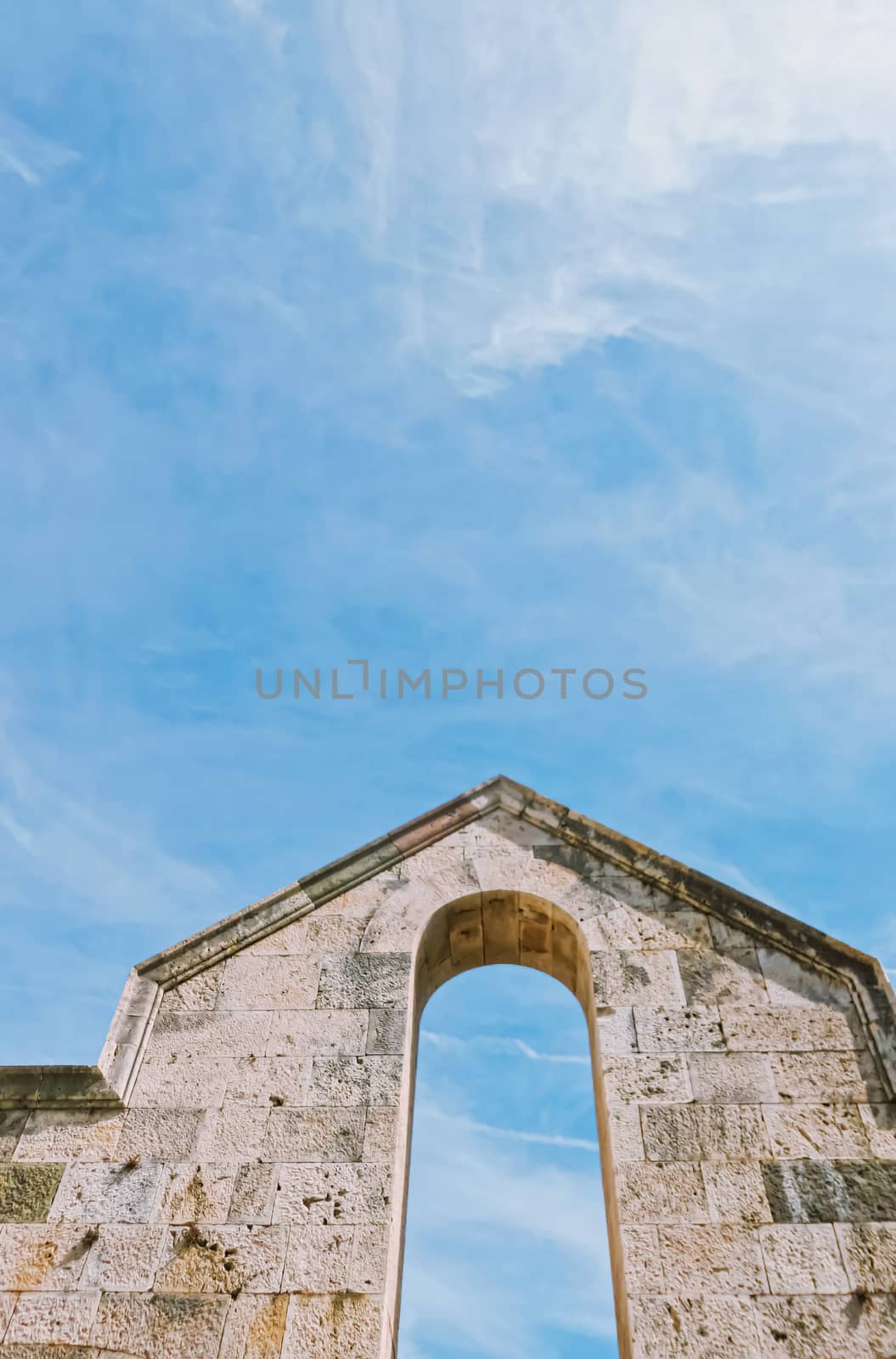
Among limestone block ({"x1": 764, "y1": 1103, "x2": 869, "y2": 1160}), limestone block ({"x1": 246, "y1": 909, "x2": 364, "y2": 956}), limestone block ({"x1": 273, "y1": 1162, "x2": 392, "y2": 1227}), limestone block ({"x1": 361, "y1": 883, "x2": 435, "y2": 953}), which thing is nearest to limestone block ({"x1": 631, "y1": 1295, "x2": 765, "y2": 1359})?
limestone block ({"x1": 764, "y1": 1103, "x2": 869, "y2": 1160})

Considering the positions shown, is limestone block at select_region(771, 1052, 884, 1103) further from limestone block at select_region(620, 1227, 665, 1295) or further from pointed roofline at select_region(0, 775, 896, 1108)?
limestone block at select_region(620, 1227, 665, 1295)

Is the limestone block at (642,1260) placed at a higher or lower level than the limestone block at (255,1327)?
higher

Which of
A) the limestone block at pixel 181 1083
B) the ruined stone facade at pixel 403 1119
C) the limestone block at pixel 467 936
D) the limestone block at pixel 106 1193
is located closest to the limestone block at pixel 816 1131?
the ruined stone facade at pixel 403 1119

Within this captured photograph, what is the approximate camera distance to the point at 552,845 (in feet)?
24.3

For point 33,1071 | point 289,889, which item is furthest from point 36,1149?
point 289,889

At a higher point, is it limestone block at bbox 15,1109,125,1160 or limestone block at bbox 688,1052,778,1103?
limestone block at bbox 688,1052,778,1103

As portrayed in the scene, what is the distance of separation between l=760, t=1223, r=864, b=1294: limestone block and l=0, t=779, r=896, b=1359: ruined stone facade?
14 mm

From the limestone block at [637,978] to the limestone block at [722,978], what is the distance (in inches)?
3.2

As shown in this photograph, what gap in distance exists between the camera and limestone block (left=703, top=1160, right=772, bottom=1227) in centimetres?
519

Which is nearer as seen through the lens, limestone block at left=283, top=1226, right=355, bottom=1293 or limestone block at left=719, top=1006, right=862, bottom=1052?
limestone block at left=283, top=1226, right=355, bottom=1293

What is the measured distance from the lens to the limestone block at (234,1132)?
5633mm

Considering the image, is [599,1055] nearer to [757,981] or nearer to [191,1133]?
[757,981]

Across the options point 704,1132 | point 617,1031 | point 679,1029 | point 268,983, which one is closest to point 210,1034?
point 268,983

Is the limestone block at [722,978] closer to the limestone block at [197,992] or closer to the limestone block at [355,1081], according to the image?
the limestone block at [355,1081]
